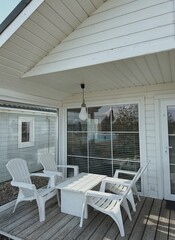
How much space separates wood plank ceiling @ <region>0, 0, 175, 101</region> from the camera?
2.21 m

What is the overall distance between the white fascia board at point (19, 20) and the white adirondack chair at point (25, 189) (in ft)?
6.77

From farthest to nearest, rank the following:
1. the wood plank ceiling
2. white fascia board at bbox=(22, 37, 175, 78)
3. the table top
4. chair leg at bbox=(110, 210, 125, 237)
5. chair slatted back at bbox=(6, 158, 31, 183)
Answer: chair slatted back at bbox=(6, 158, 31, 183) → the table top → chair leg at bbox=(110, 210, 125, 237) → the wood plank ceiling → white fascia board at bbox=(22, 37, 175, 78)

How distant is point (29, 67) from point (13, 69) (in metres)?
0.25

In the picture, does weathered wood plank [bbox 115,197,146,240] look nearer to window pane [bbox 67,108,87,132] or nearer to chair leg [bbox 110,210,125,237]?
chair leg [bbox 110,210,125,237]

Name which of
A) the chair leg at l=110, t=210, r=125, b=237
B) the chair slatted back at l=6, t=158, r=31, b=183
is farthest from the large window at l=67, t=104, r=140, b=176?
the chair leg at l=110, t=210, r=125, b=237

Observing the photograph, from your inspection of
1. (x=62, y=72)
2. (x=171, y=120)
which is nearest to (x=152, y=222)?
(x=171, y=120)

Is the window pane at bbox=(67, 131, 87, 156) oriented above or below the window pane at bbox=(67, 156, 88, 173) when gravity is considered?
above

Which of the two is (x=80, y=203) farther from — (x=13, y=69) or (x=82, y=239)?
(x=13, y=69)

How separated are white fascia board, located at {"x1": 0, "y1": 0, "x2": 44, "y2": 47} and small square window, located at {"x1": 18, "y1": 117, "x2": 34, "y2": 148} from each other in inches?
76.9

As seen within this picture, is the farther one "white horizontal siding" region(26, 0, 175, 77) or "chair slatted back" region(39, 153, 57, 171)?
"chair slatted back" region(39, 153, 57, 171)

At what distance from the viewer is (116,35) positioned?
2229 millimetres

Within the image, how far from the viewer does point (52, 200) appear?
3.58 meters

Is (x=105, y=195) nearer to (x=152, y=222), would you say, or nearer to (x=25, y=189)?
(x=152, y=222)

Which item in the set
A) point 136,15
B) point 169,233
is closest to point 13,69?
point 136,15
